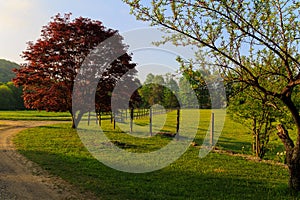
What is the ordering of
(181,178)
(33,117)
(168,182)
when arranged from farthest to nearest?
(33,117), (181,178), (168,182)

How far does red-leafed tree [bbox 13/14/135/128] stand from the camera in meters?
18.9

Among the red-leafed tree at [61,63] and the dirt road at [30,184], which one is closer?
the dirt road at [30,184]

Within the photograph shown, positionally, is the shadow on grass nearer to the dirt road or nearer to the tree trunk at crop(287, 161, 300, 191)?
the tree trunk at crop(287, 161, 300, 191)

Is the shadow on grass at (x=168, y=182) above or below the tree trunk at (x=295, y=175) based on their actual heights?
below

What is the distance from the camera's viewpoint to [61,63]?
1881 centimetres

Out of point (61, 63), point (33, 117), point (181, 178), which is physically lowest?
point (181, 178)

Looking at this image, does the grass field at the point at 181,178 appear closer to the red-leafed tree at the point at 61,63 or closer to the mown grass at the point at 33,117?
the red-leafed tree at the point at 61,63

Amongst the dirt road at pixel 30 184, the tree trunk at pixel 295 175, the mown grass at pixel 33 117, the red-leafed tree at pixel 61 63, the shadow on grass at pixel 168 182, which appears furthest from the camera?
the mown grass at pixel 33 117

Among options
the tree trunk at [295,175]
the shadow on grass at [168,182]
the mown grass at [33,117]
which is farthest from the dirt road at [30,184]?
the mown grass at [33,117]

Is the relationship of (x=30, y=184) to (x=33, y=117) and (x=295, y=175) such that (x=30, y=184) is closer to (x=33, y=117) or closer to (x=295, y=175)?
(x=295, y=175)

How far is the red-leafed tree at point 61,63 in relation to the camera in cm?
1891

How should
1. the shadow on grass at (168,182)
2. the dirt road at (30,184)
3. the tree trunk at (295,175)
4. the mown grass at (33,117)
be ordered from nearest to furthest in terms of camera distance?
the dirt road at (30,184) → the shadow on grass at (168,182) → the tree trunk at (295,175) → the mown grass at (33,117)

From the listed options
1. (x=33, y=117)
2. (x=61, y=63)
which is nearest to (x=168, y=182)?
(x=61, y=63)

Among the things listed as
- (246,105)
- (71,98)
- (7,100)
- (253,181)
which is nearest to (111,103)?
(71,98)
